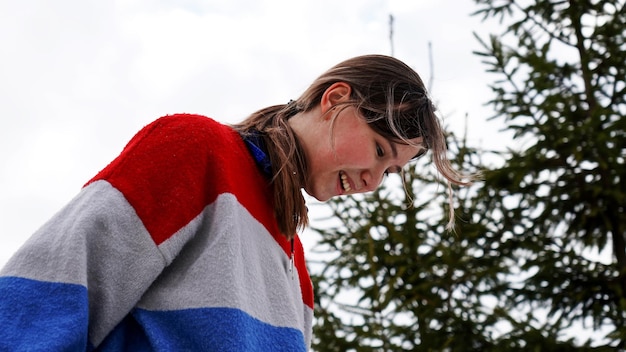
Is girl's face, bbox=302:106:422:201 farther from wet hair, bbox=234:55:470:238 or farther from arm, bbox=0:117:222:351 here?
arm, bbox=0:117:222:351

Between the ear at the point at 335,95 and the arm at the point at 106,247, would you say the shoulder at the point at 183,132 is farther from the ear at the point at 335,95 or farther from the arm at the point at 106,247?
the ear at the point at 335,95

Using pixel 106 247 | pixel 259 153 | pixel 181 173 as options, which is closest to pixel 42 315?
pixel 106 247

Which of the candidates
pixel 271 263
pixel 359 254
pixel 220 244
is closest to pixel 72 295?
pixel 220 244

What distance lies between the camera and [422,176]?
5.73 metres

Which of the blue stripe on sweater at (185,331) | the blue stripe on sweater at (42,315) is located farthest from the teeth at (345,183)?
the blue stripe on sweater at (42,315)

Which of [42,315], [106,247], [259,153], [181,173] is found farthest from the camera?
[259,153]

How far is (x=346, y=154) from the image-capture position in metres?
1.67

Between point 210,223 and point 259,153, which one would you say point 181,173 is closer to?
point 210,223

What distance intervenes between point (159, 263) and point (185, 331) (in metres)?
0.12

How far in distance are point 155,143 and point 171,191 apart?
0.31ft

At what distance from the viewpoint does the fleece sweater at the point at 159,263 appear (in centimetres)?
125

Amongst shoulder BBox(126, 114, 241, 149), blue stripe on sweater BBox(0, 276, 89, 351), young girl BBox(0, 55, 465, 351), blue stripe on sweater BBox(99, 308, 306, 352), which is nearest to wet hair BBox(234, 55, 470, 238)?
young girl BBox(0, 55, 465, 351)

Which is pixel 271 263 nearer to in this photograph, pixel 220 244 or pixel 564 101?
pixel 220 244

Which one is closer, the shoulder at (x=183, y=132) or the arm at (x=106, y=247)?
the arm at (x=106, y=247)
